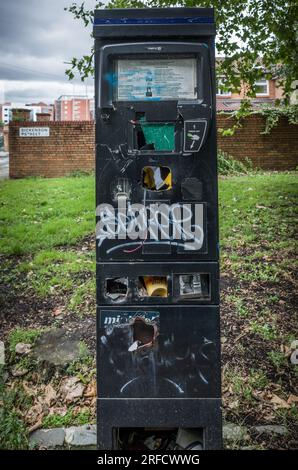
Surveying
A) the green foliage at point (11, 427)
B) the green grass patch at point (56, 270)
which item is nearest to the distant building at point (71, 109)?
the green grass patch at point (56, 270)

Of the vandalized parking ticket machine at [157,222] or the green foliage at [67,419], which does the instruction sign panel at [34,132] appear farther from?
the vandalized parking ticket machine at [157,222]

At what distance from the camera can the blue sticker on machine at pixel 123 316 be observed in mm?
2123

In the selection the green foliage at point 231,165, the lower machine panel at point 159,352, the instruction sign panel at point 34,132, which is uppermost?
the instruction sign panel at point 34,132

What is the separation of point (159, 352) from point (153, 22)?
148 cm

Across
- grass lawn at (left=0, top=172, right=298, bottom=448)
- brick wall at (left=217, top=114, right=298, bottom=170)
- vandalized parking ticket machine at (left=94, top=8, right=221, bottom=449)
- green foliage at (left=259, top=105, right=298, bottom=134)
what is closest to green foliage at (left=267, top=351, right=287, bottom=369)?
grass lawn at (left=0, top=172, right=298, bottom=448)

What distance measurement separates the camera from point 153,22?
6.70ft

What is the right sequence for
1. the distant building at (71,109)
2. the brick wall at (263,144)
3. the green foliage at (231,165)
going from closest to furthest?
the green foliage at (231,165) → the brick wall at (263,144) → the distant building at (71,109)

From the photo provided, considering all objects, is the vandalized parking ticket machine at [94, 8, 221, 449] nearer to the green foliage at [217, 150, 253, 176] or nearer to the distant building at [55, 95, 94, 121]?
the green foliage at [217, 150, 253, 176]

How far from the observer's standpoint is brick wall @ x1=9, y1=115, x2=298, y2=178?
11.6 metres

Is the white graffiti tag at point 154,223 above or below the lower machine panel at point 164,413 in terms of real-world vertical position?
above

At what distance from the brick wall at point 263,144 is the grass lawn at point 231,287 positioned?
3902 mm

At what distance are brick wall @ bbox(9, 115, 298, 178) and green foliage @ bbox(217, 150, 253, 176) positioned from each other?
186 mm

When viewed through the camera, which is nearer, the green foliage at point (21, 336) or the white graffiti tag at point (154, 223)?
the white graffiti tag at point (154, 223)

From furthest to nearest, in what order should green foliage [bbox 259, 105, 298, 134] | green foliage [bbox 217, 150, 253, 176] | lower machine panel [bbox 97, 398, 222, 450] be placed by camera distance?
green foliage [bbox 259, 105, 298, 134] → green foliage [bbox 217, 150, 253, 176] → lower machine panel [bbox 97, 398, 222, 450]
